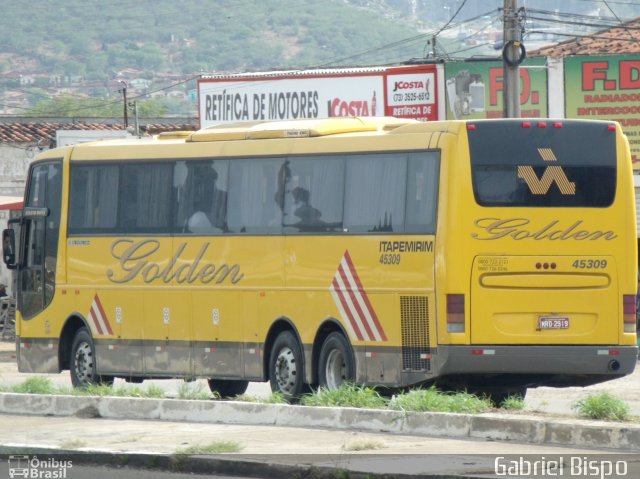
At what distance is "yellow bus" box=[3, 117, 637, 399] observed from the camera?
16.0 meters

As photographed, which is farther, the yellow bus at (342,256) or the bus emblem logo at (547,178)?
the bus emblem logo at (547,178)

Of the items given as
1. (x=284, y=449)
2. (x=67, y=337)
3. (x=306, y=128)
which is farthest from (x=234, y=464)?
(x=67, y=337)

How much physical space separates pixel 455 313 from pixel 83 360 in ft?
22.2

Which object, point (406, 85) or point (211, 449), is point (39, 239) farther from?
point (406, 85)

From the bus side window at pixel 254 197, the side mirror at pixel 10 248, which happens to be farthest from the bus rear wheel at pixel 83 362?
the bus side window at pixel 254 197

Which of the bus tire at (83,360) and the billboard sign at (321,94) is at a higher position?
the billboard sign at (321,94)

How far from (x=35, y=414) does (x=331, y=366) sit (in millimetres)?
3463

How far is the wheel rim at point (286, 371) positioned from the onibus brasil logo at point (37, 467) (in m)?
5.67

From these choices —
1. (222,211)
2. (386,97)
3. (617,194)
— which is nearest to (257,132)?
(222,211)

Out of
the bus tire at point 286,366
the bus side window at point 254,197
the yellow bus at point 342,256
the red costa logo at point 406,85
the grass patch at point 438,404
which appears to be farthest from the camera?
the red costa logo at point 406,85

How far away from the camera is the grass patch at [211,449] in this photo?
12.1 meters

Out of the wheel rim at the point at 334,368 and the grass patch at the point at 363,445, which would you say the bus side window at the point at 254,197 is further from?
the grass patch at the point at 363,445

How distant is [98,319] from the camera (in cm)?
2056

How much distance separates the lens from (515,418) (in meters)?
12.8
